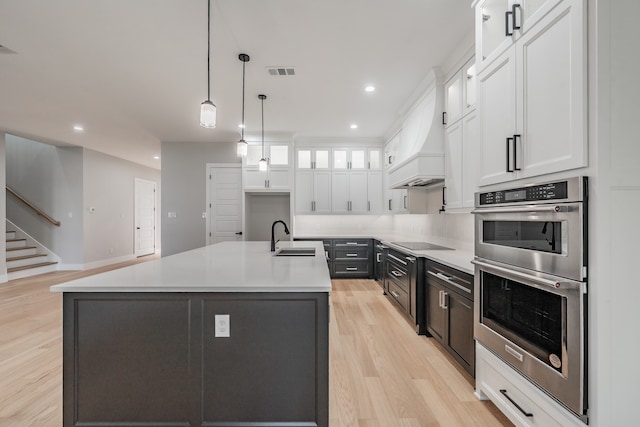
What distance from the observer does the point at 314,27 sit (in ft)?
8.71

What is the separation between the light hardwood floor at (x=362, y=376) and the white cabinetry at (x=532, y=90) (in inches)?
59.4

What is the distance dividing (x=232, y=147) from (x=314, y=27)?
429cm

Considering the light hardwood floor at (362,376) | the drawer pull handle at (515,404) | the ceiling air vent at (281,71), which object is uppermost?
the ceiling air vent at (281,71)

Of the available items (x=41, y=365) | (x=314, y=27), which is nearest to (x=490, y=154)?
(x=314, y=27)

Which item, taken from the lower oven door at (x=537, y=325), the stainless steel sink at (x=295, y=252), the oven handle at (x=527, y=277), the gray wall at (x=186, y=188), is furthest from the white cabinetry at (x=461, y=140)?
the gray wall at (x=186, y=188)

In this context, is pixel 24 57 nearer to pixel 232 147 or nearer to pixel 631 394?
pixel 232 147

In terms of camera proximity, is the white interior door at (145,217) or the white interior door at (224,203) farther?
the white interior door at (145,217)

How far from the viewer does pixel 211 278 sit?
1.76 m

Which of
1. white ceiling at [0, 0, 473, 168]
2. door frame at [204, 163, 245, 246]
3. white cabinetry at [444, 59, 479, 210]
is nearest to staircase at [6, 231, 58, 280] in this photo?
white ceiling at [0, 0, 473, 168]

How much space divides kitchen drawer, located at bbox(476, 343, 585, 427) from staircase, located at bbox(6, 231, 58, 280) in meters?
7.89

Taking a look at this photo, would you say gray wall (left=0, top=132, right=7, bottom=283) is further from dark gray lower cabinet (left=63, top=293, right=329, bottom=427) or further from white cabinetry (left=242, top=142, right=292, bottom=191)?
dark gray lower cabinet (left=63, top=293, right=329, bottom=427)

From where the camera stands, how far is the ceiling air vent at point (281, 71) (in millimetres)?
3363

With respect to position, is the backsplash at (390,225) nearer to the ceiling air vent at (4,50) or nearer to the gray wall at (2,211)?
the ceiling air vent at (4,50)

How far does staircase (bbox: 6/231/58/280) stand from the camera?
6062mm
